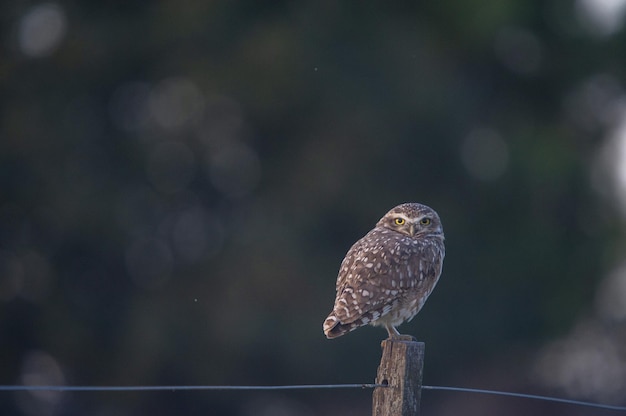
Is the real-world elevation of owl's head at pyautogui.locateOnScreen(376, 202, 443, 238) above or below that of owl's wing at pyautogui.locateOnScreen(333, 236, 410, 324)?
above

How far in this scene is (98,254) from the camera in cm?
1580

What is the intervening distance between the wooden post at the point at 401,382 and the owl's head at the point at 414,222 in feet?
6.81

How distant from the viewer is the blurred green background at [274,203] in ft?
51.6

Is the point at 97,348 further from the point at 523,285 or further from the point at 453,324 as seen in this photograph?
the point at 523,285

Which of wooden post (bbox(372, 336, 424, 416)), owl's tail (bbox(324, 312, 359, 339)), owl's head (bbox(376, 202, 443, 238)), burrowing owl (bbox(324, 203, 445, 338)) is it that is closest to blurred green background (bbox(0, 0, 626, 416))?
owl's head (bbox(376, 202, 443, 238))

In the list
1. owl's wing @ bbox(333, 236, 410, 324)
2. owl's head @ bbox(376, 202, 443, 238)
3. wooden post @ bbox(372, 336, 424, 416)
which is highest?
owl's head @ bbox(376, 202, 443, 238)

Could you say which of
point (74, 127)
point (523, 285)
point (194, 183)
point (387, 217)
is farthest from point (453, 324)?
point (387, 217)

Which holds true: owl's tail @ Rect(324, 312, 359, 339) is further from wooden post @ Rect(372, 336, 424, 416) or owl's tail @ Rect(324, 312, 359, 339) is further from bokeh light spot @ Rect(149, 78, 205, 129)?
bokeh light spot @ Rect(149, 78, 205, 129)

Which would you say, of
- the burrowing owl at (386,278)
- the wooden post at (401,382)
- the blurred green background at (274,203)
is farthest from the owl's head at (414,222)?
the blurred green background at (274,203)

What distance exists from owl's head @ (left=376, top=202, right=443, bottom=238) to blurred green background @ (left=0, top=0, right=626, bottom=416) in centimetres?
880

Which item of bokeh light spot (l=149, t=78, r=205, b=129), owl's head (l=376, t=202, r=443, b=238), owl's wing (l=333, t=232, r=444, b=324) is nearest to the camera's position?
owl's wing (l=333, t=232, r=444, b=324)

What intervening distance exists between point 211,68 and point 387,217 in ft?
33.7

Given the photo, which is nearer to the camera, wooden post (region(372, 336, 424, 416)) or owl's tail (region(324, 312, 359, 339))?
wooden post (region(372, 336, 424, 416))

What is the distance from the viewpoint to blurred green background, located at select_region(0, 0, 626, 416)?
619 inches
